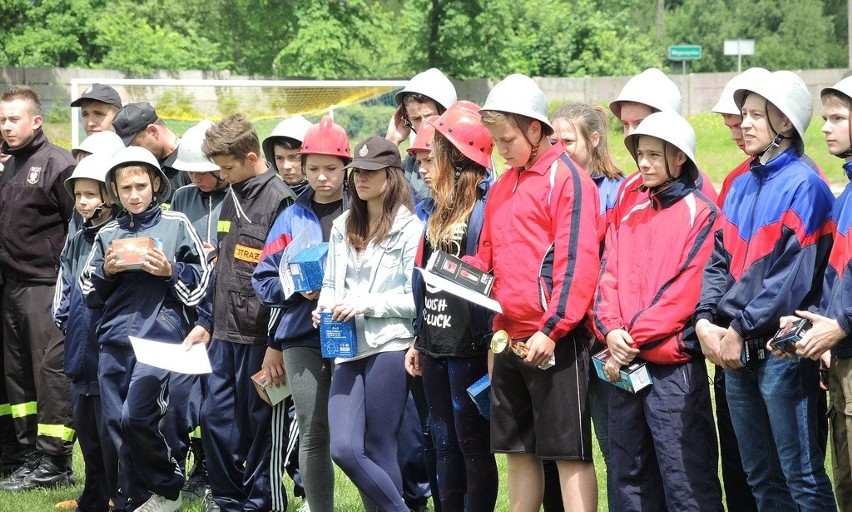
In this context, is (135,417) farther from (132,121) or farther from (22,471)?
(132,121)

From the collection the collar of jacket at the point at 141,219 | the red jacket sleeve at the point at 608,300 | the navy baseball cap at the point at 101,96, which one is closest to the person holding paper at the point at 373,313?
the red jacket sleeve at the point at 608,300

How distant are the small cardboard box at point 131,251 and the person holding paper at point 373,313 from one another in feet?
3.63

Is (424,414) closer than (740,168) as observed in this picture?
No

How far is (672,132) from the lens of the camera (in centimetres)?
502

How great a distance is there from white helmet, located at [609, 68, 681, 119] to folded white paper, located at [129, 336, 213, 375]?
262 centimetres

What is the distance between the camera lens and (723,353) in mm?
4730

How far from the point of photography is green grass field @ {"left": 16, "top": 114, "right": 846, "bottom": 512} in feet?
22.9

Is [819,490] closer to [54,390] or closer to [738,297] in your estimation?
[738,297]

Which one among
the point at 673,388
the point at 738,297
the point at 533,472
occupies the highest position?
the point at 738,297

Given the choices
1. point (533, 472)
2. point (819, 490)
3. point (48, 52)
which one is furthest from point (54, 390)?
point (48, 52)

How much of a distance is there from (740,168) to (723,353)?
111 centimetres

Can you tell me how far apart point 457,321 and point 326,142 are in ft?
4.36

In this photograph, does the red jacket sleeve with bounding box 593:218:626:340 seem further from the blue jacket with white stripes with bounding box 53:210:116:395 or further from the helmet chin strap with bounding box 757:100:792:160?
the blue jacket with white stripes with bounding box 53:210:116:395

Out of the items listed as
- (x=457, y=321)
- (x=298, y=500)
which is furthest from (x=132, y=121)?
(x=457, y=321)
